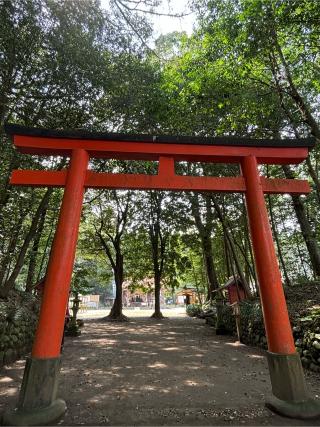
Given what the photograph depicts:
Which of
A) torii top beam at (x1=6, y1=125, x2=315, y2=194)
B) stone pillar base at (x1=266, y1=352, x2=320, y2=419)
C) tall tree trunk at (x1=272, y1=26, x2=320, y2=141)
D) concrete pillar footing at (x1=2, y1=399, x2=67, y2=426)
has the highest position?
tall tree trunk at (x1=272, y1=26, x2=320, y2=141)

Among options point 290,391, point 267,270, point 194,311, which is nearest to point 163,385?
point 290,391

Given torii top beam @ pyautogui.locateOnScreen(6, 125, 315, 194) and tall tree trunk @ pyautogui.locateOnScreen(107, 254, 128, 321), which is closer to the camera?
torii top beam @ pyautogui.locateOnScreen(6, 125, 315, 194)

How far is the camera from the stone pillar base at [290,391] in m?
3.81

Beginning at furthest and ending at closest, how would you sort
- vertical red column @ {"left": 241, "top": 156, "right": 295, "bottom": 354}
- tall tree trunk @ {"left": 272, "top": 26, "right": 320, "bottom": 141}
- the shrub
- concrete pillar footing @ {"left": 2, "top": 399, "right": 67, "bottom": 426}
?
1. the shrub
2. tall tree trunk @ {"left": 272, "top": 26, "right": 320, "bottom": 141}
3. vertical red column @ {"left": 241, "top": 156, "right": 295, "bottom": 354}
4. concrete pillar footing @ {"left": 2, "top": 399, "right": 67, "bottom": 426}

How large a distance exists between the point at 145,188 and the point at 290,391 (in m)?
3.75

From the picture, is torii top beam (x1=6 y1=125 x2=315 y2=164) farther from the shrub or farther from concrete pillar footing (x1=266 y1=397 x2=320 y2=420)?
the shrub

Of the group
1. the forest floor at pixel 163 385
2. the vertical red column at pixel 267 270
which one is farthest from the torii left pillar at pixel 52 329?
the vertical red column at pixel 267 270

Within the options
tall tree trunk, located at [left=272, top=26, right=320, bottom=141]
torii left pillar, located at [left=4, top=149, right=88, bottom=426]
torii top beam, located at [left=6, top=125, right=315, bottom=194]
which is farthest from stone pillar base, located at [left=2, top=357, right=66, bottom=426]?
tall tree trunk, located at [left=272, top=26, right=320, bottom=141]

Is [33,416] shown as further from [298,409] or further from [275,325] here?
[275,325]

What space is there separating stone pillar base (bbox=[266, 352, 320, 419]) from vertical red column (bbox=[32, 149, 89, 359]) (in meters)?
3.15

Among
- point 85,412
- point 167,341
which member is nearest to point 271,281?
point 85,412

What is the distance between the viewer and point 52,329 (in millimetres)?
4156

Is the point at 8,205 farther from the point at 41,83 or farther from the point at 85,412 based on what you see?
the point at 85,412

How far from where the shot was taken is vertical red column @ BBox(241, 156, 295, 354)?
439cm
